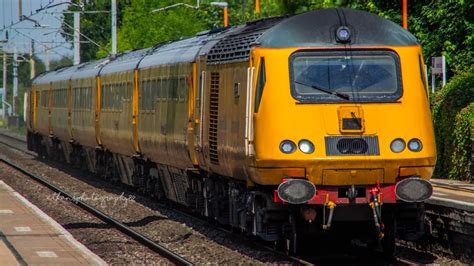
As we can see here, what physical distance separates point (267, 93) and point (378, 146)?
149cm

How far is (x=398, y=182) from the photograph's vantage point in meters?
13.9

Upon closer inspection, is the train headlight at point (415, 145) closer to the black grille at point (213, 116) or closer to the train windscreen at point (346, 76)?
the train windscreen at point (346, 76)

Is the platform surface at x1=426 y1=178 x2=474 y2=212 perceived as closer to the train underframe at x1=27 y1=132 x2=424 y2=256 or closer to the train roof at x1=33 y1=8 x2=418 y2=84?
the train underframe at x1=27 y1=132 x2=424 y2=256

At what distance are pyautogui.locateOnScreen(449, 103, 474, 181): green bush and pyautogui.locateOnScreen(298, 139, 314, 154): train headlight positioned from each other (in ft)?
32.8

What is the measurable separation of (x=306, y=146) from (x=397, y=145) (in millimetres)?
1117

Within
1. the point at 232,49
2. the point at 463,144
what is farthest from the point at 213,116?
the point at 463,144

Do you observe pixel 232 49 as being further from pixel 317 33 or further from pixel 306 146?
pixel 306 146

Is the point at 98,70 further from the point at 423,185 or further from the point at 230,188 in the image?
the point at 423,185

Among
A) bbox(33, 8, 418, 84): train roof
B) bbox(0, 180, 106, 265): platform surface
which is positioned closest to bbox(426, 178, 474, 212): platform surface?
bbox(33, 8, 418, 84): train roof

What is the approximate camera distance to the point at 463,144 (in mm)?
23859

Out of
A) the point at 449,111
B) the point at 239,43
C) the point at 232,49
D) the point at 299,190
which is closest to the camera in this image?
the point at 299,190

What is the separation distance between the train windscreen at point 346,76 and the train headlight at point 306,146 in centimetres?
56

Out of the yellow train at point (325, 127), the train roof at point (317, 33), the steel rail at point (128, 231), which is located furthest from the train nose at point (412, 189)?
the steel rail at point (128, 231)

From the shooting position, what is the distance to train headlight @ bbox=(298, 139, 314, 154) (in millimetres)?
13859
